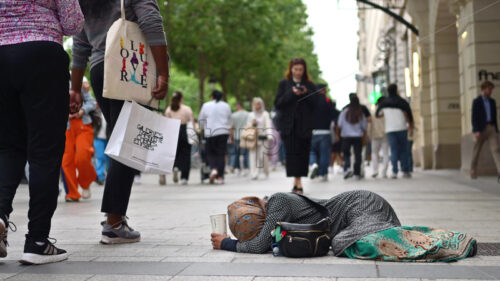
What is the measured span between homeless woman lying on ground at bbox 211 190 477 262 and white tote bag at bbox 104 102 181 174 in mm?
690

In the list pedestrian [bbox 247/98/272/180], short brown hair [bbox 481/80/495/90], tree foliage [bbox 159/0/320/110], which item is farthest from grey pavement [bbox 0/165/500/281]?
tree foliage [bbox 159/0/320/110]

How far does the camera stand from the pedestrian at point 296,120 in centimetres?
949

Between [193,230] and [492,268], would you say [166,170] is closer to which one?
[193,230]

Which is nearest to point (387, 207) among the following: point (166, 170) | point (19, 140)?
point (166, 170)

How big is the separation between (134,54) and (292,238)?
1.82m

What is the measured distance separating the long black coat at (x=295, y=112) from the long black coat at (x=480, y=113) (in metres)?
3.87

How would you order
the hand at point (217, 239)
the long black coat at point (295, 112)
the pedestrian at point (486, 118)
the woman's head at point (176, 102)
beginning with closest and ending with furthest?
the hand at point (217, 239) → the long black coat at point (295, 112) → the pedestrian at point (486, 118) → the woman's head at point (176, 102)

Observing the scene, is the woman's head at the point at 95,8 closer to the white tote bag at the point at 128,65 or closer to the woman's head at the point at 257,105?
the white tote bag at the point at 128,65

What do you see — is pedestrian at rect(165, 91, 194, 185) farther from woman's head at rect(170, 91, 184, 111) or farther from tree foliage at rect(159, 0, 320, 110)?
tree foliage at rect(159, 0, 320, 110)

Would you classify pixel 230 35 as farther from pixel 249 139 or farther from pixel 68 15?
pixel 68 15

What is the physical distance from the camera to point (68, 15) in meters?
4.41

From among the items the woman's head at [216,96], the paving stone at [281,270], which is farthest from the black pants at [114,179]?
the woman's head at [216,96]

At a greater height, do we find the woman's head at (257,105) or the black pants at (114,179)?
the woman's head at (257,105)

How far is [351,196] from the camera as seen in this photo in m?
4.78
